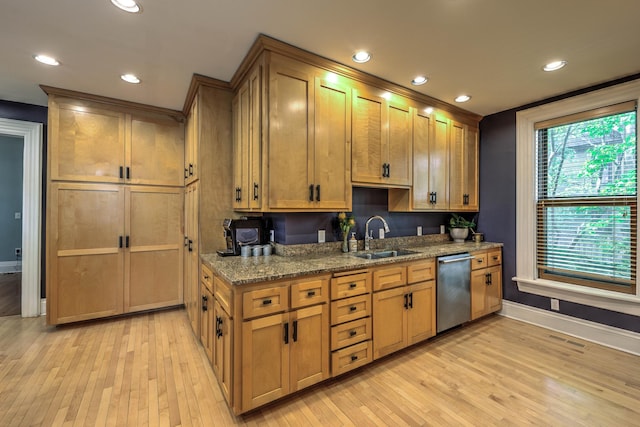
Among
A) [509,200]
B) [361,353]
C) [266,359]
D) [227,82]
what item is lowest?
[361,353]

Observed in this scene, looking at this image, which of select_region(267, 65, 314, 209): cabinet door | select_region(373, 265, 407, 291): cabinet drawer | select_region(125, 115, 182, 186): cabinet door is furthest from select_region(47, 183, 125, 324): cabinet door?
select_region(373, 265, 407, 291): cabinet drawer

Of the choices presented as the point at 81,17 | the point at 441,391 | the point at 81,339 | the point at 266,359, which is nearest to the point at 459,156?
the point at 441,391

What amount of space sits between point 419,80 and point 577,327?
10.1ft

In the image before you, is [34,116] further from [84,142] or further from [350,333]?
[350,333]

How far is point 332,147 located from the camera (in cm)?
247

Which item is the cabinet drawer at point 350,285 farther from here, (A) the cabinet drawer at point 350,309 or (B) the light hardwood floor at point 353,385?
(B) the light hardwood floor at point 353,385

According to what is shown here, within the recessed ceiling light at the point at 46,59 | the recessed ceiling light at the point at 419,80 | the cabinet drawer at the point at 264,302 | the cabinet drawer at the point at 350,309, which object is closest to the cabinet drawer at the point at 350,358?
the cabinet drawer at the point at 350,309

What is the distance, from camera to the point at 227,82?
276cm

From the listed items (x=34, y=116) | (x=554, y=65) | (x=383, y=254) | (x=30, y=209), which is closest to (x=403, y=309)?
(x=383, y=254)

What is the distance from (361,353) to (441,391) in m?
0.62

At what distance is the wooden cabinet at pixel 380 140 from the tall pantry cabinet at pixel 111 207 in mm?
2431

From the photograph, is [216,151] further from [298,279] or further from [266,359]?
[266,359]

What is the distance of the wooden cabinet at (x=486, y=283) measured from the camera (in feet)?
10.5

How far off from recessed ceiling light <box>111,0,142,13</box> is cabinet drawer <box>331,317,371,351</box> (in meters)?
2.51
